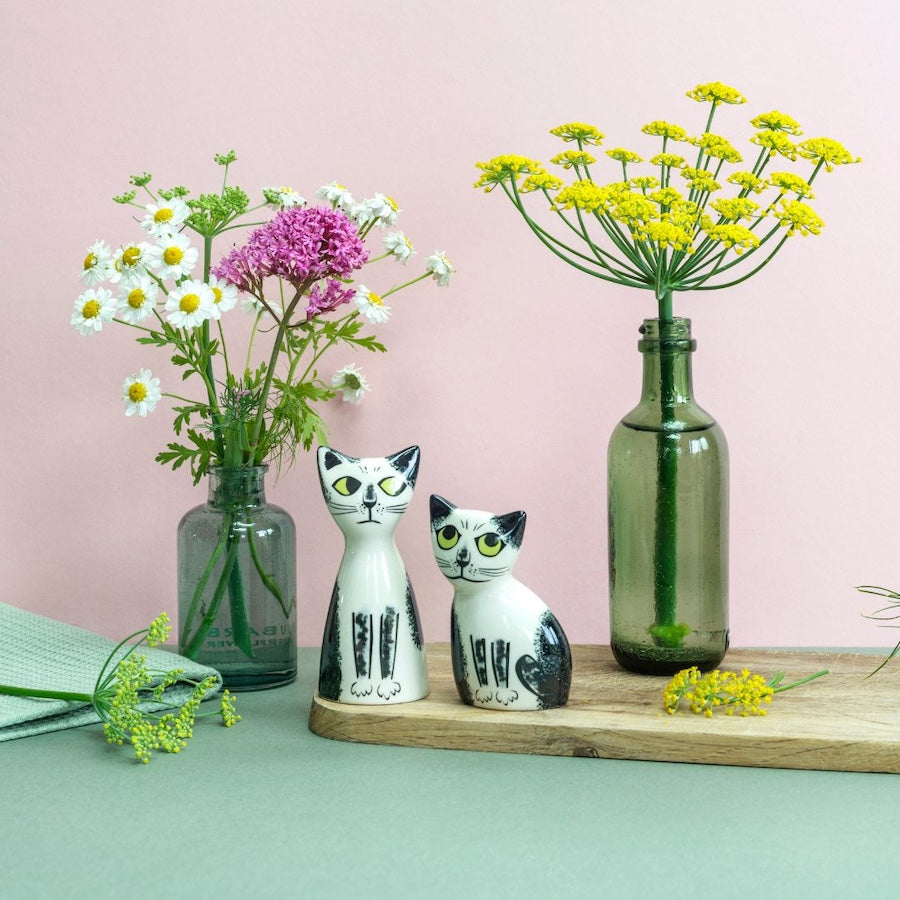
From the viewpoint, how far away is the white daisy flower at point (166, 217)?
0.98m

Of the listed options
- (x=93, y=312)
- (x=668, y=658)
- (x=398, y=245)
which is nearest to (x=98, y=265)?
(x=93, y=312)

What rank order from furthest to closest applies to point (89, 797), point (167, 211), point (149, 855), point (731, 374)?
point (731, 374) → point (167, 211) → point (89, 797) → point (149, 855)

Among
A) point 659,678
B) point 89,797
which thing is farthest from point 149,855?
point 659,678

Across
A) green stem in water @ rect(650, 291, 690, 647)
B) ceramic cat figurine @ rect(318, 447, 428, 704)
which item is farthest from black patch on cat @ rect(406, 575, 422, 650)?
green stem in water @ rect(650, 291, 690, 647)

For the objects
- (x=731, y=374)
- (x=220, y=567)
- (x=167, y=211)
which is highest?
(x=167, y=211)

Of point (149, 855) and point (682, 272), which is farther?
point (682, 272)

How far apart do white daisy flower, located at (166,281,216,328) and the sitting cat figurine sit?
25 centimetres

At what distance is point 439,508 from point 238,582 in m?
Result: 0.24

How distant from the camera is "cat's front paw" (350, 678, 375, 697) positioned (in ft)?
3.12

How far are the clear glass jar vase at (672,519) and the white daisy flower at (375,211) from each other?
0.84 ft

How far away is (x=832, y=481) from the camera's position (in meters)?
1.23

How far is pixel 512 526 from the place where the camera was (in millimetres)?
933

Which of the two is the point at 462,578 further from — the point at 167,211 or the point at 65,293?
the point at 65,293

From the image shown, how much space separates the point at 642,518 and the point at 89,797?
51 centimetres
